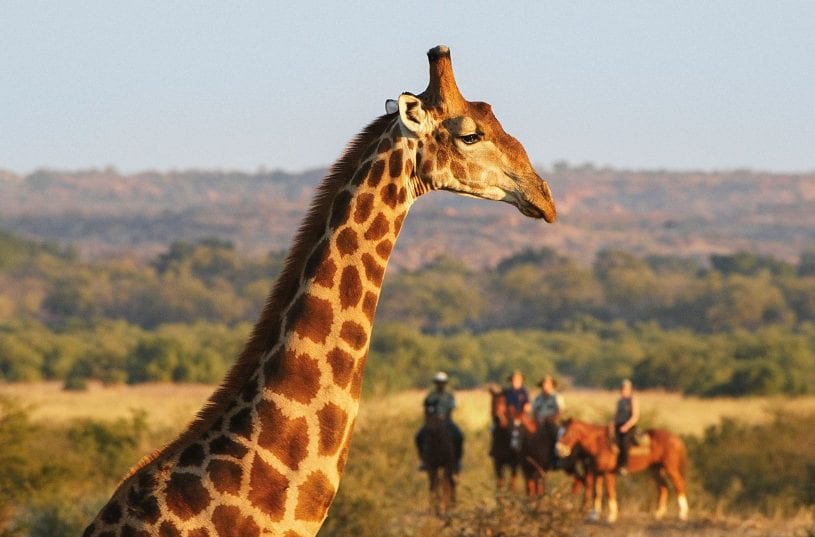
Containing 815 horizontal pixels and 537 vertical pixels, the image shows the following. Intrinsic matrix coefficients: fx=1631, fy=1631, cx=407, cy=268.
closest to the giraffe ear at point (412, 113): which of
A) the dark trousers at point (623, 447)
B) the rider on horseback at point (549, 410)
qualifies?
the rider on horseback at point (549, 410)

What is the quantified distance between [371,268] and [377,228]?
0.45 ft

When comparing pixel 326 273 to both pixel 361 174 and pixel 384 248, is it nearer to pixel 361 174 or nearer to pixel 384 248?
pixel 384 248

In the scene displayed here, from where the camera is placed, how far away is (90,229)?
163000mm

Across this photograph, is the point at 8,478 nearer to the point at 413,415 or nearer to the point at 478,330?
the point at 413,415

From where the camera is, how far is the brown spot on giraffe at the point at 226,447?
17.4 ft

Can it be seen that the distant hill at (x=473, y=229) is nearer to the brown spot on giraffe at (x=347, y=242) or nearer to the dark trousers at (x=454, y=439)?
the dark trousers at (x=454, y=439)

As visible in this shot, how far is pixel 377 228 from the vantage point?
18.2 ft

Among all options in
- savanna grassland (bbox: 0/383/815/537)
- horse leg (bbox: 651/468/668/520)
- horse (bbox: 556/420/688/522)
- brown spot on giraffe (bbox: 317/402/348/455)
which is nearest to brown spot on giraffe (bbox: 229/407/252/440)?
brown spot on giraffe (bbox: 317/402/348/455)

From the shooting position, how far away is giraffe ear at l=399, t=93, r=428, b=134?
5391 mm

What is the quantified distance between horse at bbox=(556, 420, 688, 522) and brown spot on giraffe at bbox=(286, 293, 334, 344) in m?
14.0

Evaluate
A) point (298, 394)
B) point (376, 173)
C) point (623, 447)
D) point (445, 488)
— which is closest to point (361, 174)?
point (376, 173)

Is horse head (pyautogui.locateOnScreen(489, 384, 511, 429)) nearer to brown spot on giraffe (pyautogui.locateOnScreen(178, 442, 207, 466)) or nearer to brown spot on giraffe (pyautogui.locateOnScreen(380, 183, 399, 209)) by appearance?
brown spot on giraffe (pyautogui.locateOnScreen(380, 183, 399, 209))

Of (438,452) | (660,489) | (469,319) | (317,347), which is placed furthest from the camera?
(469,319)

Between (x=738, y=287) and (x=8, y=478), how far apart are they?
259 ft
